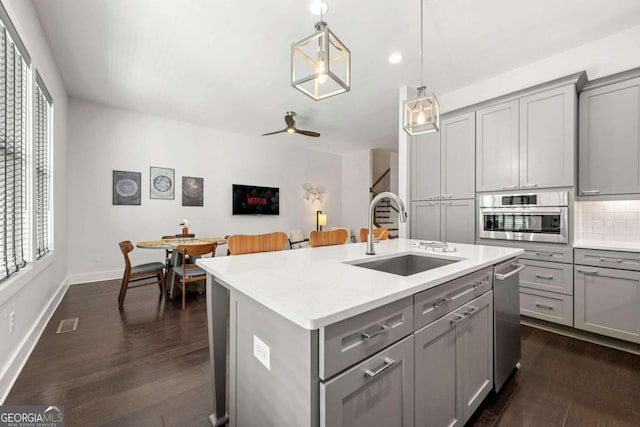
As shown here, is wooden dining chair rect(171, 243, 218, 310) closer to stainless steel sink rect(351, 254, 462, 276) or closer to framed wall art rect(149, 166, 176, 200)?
framed wall art rect(149, 166, 176, 200)

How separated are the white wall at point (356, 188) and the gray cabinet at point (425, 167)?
3286 millimetres

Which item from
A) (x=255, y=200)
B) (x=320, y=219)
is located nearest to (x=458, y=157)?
(x=320, y=219)

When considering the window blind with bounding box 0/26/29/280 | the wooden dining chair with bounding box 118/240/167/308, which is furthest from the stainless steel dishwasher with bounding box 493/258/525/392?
the wooden dining chair with bounding box 118/240/167/308

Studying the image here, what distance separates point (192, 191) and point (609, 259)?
580cm

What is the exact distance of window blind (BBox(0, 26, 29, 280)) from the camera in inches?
67.1

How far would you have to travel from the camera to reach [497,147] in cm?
299

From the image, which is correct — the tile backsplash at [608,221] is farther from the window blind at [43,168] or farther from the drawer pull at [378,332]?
the window blind at [43,168]

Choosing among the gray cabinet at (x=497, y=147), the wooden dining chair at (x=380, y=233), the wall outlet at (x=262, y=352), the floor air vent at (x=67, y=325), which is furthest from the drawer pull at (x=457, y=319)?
the floor air vent at (x=67, y=325)

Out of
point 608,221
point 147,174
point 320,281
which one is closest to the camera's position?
point 320,281

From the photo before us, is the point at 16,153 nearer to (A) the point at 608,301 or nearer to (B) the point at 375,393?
(B) the point at 375,393

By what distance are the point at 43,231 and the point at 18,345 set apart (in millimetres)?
1437

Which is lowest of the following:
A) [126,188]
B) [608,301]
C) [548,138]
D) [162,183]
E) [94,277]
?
[94,277]

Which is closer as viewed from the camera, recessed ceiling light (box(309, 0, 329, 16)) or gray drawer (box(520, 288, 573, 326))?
recessed ceiling light (box(309, 0, 329, 16))

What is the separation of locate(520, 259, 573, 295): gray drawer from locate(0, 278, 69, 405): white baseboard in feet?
14.0
